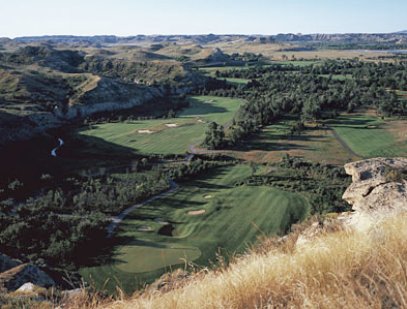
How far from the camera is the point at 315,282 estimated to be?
14.7 ft

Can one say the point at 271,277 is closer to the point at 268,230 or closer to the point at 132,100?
the point at 268,230

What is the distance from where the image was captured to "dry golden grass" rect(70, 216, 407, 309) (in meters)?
4.00

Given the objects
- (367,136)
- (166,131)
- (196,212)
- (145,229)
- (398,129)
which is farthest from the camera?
(166,131)

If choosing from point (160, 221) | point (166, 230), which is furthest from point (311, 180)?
point (166, 230)

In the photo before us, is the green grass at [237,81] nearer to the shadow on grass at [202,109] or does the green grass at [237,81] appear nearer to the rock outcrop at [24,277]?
the shadow on grass at [202,109]

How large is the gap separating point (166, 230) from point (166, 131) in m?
42.0

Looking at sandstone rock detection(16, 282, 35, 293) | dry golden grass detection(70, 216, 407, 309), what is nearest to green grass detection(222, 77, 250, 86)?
sandstone rock detection(16, 282, 35, 293)

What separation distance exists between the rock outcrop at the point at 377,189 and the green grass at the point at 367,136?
4515 centimetres

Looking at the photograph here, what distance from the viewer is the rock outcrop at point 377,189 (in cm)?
1080

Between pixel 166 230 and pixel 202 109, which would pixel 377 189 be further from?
pixel 202 109

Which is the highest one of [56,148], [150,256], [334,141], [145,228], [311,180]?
[334,141]

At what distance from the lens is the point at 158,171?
52.8 m

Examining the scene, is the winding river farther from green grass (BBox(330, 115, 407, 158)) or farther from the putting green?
green grass (BBox(330, 115, 407, 158))

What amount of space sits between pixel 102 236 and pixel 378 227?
32007 millimetres
